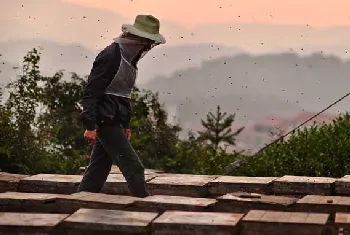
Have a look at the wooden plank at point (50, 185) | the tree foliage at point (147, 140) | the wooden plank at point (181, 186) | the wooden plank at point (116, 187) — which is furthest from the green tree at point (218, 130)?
the wooden plank at point (50, 185)

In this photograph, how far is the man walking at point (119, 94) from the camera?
7.78 meters

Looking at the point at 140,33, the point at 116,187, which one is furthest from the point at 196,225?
the point at 116,187

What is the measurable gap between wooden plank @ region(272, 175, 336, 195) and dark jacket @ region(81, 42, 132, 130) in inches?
68.9

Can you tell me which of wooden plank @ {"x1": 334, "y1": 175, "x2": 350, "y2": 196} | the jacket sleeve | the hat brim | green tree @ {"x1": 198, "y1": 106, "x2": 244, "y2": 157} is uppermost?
the hat brim

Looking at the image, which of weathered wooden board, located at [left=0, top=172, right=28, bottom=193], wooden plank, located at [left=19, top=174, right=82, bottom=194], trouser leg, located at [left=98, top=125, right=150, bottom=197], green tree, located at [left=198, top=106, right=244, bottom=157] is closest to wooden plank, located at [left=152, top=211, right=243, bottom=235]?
trouser leg, located at [left=98, top=125, right=150, bottom=197]

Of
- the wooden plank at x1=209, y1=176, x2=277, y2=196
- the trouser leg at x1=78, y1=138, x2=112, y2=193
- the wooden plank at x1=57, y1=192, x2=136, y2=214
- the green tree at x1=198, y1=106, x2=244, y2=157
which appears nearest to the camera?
the wooden plank at x1=57, y1=192, x2=136, y2=214

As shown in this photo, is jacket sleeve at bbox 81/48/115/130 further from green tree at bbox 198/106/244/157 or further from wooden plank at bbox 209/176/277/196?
green tree at bbox 198/106/244/157

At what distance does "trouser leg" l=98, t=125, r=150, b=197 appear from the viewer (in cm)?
788

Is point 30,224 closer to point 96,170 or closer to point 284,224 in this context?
point 284,224

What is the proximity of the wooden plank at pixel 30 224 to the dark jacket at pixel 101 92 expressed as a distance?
5.07 ft

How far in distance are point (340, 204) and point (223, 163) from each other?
518 cm

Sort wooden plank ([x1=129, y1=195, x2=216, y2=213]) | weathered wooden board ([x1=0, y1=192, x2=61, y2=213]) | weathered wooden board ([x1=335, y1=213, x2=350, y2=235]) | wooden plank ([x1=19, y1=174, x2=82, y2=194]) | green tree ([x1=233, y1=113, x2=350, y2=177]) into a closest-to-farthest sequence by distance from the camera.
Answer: weathered wooden board ([x1=335, y1=213, x2=350, y2=235]), wooden plank ([x1=129, y1=195, x2=216, y2=213]), weathered wooden board ([x1=0, y1=192, x2=61, y2=213]), wooden plank ([x1=19, y1=174, x2=82, y2=194]), green tree ([x1=233, y1=113, x2=350, y2=177])

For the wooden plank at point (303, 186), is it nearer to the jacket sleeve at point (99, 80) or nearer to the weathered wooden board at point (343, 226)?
the jacket sleeve at point (99, 80)

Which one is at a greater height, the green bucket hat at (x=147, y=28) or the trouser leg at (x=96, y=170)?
the green bucket hat at (x=147, y=28)
